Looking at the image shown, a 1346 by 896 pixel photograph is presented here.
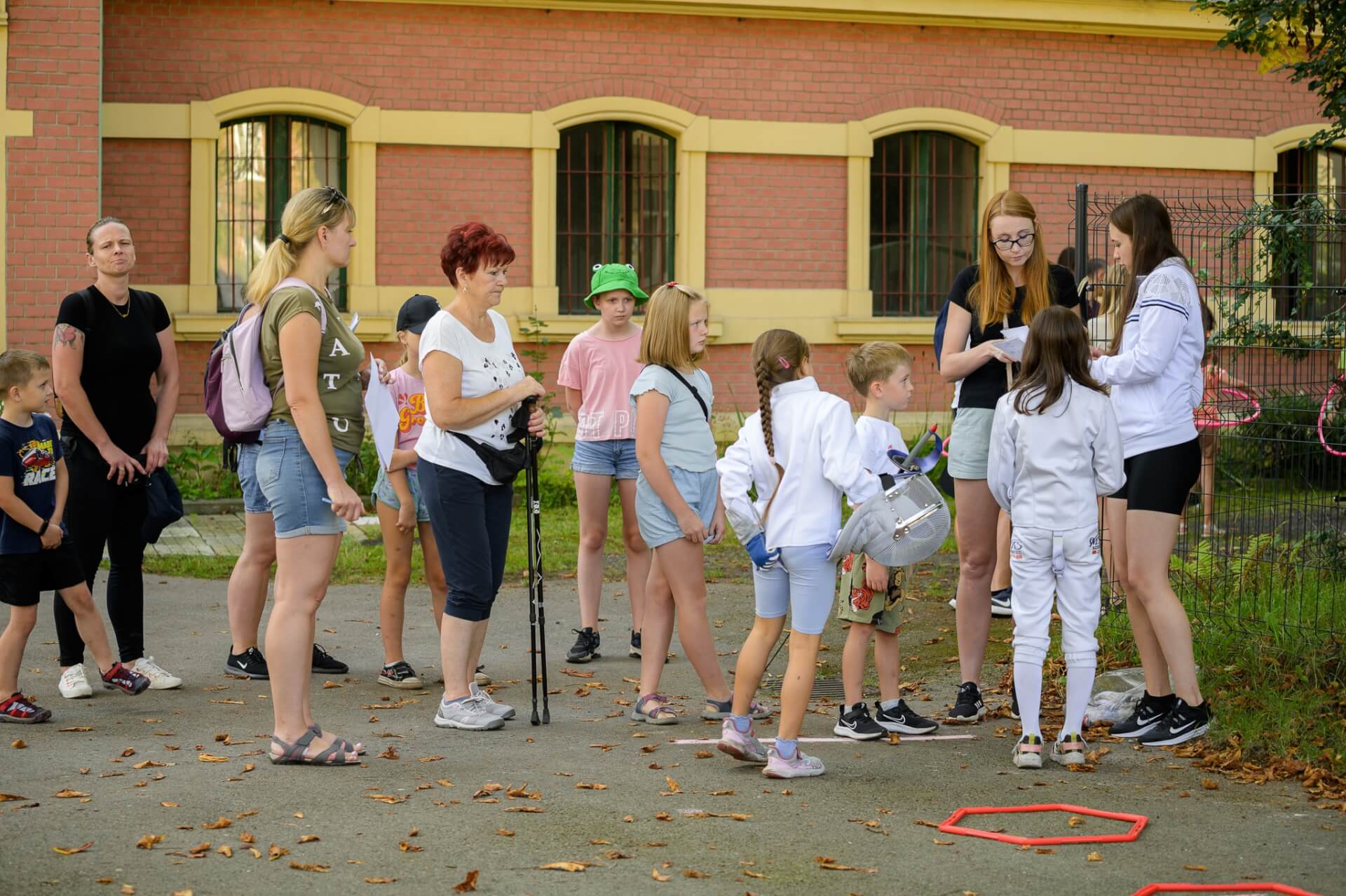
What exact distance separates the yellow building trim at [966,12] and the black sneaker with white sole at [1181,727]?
10.9 meters

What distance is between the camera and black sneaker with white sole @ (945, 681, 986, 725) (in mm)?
6418

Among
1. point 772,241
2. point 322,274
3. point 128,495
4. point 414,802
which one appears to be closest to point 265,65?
point 772,241

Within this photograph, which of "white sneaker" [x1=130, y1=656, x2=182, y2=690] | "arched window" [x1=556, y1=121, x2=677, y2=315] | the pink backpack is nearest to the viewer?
the pink backpack

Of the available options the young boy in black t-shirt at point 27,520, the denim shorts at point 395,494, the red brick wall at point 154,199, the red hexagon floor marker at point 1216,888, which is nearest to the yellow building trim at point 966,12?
the red brick wall at point 154,199

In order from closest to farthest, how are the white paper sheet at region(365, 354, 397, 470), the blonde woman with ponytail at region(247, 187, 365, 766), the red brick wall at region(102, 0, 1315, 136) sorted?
the blonde woman with ponytail at region(247, 187, 365, 766) → the white paper sheet at region(365, 354, 397, 470) → the red brick wall at region(102, 0, 1315, 136)

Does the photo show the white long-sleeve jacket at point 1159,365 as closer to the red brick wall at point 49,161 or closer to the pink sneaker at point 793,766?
the pink sneaker at point 793,766

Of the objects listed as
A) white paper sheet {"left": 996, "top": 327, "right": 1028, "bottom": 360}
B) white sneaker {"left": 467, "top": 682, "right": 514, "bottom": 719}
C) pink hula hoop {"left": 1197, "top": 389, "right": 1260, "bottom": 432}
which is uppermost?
white paper sheet {"left": 996, "top": 327, "right": 1028, "bottom": 360}

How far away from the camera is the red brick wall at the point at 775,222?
15.8 m

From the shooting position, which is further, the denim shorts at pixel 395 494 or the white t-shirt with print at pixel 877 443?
the denim shorts at pixel 395 494

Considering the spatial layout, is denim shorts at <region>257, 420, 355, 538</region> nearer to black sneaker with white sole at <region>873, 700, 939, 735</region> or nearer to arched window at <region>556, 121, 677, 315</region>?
black sneaker with white sole at <region>873, 700, 939, 735</region>

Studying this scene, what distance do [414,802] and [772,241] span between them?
11350 millimetres

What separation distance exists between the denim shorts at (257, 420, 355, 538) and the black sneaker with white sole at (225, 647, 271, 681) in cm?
171

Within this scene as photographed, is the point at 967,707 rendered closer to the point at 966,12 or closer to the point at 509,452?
the point at 509,452

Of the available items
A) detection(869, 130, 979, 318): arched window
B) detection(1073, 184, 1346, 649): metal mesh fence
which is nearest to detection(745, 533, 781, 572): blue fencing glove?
detection(1073, 184, 1346, 649): metal mesh fence
